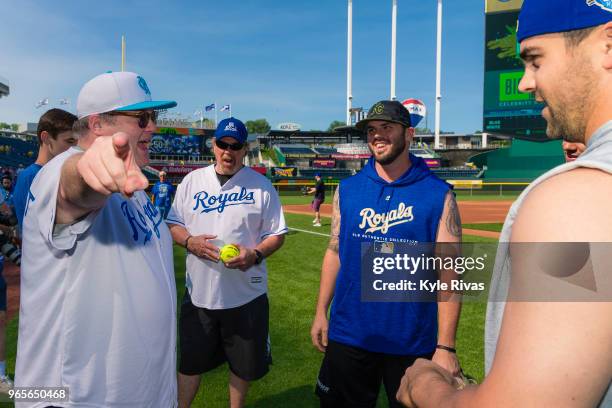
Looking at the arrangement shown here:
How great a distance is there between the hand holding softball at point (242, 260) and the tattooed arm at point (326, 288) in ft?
2.23

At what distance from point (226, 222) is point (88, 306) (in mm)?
1982

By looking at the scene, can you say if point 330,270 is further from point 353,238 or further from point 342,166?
point 342,166

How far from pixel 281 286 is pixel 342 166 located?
187 feet

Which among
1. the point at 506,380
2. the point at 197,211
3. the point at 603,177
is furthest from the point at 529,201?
the point at 197,211

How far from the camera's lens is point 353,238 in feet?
9.51

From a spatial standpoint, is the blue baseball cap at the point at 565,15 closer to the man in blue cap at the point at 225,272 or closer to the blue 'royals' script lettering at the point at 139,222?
the blue 'royals' script lettering at the point at 139,222

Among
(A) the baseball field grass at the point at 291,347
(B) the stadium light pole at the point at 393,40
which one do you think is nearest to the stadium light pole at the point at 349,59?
(B) the stadium light pole at the point at 393,40

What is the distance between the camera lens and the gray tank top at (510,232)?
2.67 feet

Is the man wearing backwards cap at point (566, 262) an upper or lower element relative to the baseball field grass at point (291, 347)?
upper

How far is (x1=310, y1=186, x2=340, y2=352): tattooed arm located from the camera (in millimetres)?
2985

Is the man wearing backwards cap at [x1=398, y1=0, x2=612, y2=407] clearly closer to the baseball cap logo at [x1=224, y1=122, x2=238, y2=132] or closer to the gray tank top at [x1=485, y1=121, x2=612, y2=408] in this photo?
the gray tank top at [x1=485, y1=121, x2=612, y2=408]

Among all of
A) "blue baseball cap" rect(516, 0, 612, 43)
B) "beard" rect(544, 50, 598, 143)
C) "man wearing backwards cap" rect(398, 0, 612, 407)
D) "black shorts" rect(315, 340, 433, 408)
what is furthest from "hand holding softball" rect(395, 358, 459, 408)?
"black shorts" rect(315, 340, 433, 408)

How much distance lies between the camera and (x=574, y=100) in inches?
38.8

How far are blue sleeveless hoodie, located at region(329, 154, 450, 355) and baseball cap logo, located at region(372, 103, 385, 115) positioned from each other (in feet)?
1.35
